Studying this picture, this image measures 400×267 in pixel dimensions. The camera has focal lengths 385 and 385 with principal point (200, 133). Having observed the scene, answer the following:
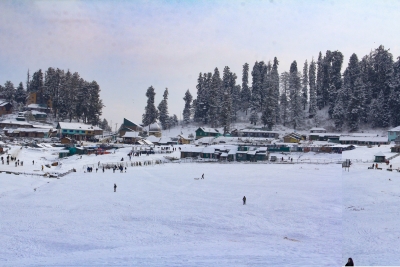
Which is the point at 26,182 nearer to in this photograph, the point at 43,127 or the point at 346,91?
the point at 43,127

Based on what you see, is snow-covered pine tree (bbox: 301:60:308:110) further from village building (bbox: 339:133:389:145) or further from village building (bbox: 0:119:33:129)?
village building (bbox: 0:119:33:129)

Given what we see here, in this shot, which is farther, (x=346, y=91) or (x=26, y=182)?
(x=346, y=91)

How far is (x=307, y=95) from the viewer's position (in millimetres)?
93312

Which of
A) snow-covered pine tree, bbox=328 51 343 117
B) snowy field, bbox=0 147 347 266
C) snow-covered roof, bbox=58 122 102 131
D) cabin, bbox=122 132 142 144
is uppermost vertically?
snow-covered pine tree, bbox=328 51 343 117

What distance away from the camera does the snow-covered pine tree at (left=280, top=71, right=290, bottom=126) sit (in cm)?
8500

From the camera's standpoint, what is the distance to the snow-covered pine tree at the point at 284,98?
8500 cm

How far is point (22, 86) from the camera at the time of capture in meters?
98.6

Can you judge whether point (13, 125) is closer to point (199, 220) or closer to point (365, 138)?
point (365, 138)

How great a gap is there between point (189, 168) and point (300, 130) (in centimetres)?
4291

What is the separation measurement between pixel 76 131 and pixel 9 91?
1380 inches

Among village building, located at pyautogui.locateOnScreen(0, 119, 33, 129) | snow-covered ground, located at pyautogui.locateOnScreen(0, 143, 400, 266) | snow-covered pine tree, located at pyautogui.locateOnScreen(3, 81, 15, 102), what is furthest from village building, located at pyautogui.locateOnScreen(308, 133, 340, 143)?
snow-covered pine tree, located at pyautogui.locateOnScreen(3, 81, 15, 102)

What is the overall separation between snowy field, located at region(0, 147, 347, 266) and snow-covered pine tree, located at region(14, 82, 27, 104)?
7071 cm

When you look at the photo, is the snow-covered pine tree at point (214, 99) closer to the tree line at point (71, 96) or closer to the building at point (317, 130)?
the building at point (317, 130)

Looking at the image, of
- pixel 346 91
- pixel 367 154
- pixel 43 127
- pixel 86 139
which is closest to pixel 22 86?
pixel 43 127
